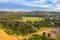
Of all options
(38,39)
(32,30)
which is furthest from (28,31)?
(38,39)

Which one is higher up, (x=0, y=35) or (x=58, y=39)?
(x=0, y=35)

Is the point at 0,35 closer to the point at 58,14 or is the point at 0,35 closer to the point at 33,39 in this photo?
the point at 33,39

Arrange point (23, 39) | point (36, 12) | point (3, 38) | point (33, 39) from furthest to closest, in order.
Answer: point (36, 12) < point (23, 39) < point (33, 39) < point (3, 38)

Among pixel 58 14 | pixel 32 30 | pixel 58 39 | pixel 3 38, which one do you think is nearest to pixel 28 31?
pixel 32 30

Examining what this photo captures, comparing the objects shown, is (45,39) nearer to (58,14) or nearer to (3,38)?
(3,38)

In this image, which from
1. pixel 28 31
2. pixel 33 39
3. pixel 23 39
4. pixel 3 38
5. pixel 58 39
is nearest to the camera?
pixel 3 38

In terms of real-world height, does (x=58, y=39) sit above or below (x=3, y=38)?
below

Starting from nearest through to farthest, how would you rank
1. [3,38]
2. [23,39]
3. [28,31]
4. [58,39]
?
[3,38] < [23,39] < [58,39] < [28,31]

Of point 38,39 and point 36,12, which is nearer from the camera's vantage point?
point 38,39

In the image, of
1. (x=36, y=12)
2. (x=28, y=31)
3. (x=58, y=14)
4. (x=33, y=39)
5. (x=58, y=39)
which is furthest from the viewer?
(x=36, y=12)
